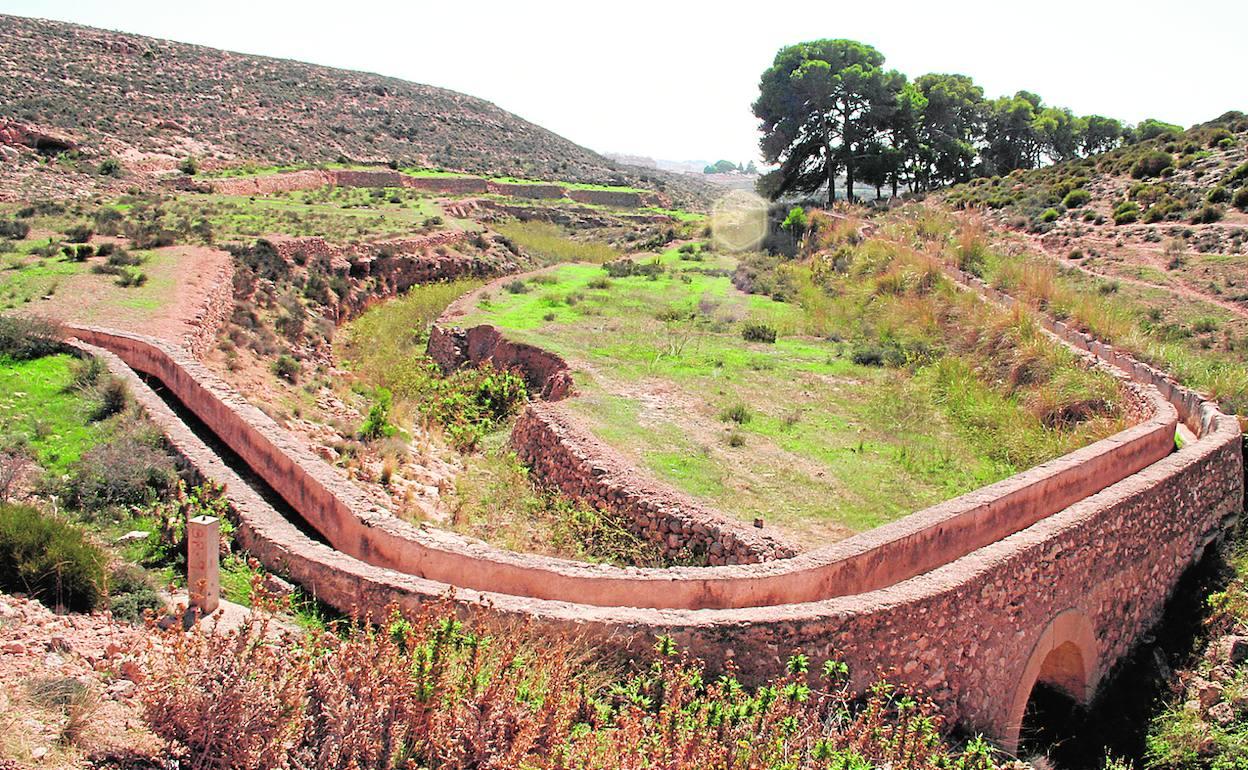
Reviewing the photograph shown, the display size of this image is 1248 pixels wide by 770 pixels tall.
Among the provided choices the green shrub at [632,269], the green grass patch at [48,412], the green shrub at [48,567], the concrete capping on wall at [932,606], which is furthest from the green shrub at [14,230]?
the green shrub at [48,567]

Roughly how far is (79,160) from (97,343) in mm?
24692

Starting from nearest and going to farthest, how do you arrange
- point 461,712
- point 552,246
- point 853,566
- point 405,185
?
point 461,712 → point 853,566 → point 552,246 → point 405,185

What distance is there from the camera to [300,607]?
6910mm

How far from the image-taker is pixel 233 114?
49.5 meters

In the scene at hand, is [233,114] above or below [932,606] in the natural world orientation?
above

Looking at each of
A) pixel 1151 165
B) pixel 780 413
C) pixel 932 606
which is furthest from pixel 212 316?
pixel 1151 165

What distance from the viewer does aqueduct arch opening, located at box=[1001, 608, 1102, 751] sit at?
783cm

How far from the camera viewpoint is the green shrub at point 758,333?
19562 millimetres

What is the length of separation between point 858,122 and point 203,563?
38.2 meters

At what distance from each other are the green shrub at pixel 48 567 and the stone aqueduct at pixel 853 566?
1.46m

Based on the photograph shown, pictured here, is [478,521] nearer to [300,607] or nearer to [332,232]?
[300,607]

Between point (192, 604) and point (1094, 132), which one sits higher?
point (1094, 132)

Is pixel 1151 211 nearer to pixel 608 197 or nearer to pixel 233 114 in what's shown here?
pixel 608 197

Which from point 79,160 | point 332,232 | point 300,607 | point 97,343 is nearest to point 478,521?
point 300,607
